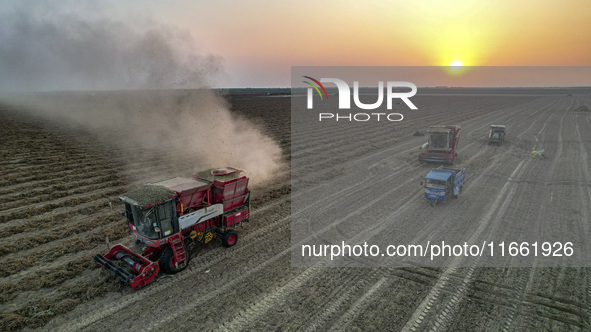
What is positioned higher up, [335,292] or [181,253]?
[181,253]

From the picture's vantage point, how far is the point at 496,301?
343 inches

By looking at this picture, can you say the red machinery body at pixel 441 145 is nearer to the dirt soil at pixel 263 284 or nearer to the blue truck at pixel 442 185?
the dirt soil at pixel 263 284

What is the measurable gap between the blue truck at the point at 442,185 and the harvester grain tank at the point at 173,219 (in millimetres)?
8822

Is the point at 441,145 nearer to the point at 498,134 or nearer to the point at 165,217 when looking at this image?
the point at 498,134

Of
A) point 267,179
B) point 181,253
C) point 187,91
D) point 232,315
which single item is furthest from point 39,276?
point 187,91

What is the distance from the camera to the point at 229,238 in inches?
454

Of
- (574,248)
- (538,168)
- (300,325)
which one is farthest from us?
(538,168)

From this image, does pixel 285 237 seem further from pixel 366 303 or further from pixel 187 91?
pixel 187 91

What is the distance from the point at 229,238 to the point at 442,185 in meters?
10.1

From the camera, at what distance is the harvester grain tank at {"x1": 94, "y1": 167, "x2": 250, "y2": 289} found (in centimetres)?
943

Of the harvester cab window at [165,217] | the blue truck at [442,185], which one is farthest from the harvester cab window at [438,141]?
the harvester cab window at [165,217]

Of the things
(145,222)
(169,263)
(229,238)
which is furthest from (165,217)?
(229,238)

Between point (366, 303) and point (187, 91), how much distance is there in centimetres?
2048

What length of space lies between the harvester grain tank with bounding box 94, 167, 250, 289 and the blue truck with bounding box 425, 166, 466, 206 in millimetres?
8822
